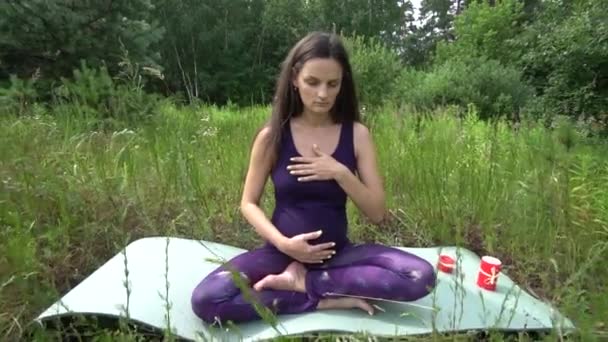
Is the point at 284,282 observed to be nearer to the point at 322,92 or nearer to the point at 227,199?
the point at 322,92

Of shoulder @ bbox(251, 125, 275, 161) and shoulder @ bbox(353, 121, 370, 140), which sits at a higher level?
shoulder @ bbox(353, 121, 370, 140)

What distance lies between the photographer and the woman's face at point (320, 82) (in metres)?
2.05

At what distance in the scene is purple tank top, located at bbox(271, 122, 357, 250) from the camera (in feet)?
6.97

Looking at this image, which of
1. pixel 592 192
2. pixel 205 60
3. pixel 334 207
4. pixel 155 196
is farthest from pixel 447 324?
pixel 205 60

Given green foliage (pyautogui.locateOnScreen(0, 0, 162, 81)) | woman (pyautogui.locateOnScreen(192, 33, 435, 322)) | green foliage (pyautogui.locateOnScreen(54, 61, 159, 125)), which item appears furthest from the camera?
green foliage (pyautogui.locateOnScreen(0, 0, 162, 81))

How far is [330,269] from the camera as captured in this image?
205 cm

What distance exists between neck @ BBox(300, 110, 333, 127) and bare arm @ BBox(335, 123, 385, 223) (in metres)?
0.11

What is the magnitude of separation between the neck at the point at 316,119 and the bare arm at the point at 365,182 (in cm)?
11

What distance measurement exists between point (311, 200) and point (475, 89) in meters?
7.76

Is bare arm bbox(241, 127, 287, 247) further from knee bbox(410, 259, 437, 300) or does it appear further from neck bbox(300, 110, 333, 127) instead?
knee bbox(410, 259, 437, 300)

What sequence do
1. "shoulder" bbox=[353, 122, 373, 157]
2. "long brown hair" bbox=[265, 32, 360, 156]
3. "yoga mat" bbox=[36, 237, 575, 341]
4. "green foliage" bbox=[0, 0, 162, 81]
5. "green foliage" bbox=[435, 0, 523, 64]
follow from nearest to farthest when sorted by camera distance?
"yoga mat" bbox=[36, 237, 575, 341] < "long brown hair" bbox=[265, 32, 360, 156] < "shoulder" bbox=[353, 122, 373, 157] < "green foliage" bbox=[0, 0, 162, 81] < "green foliage" bbox=[435, 0, 523, 64]

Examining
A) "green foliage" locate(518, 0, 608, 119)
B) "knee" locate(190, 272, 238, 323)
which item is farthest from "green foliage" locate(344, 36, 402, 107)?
"knee" locate(190, 272, 238, 323)

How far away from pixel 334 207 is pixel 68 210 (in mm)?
1271

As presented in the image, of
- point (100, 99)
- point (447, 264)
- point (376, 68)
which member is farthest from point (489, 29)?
point (447, 264)
